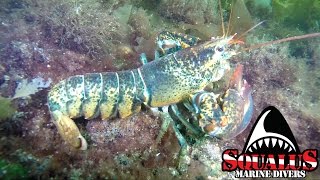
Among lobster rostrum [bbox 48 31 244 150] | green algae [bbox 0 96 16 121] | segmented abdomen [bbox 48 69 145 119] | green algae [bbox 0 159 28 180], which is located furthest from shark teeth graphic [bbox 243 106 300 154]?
green algae [bbox 0 96 16 121]

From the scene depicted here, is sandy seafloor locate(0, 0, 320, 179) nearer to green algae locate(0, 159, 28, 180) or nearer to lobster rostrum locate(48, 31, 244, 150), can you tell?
green algae locate(0, 159, 28, 180)

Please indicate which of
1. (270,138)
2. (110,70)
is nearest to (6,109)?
(110,70)

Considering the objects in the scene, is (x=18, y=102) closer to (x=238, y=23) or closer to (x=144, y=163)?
(x=144, y=163)

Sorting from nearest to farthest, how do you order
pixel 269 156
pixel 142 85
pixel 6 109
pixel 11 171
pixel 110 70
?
pixel 11 171 → pixel 6 109 → pixel 269 156 → pixel 142 85 → pixel 110 70

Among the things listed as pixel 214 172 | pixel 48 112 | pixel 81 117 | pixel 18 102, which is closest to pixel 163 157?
pixel 214 172

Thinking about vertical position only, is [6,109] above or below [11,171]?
above

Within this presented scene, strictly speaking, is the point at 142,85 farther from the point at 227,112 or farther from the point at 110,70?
the point at 227,112
